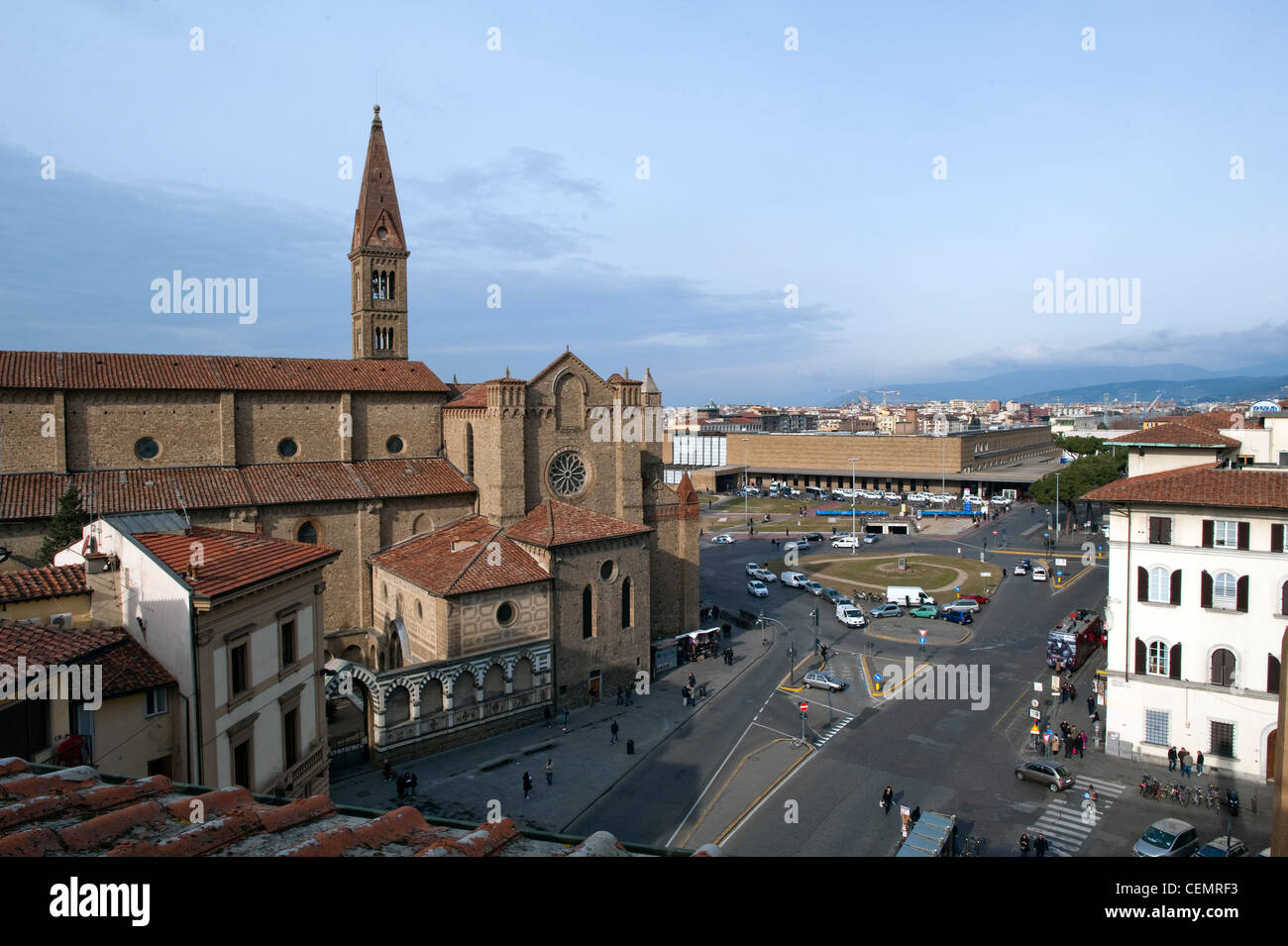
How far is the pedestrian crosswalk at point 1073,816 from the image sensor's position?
25844 millimetres

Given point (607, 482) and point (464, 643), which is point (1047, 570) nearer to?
point (607, 482)

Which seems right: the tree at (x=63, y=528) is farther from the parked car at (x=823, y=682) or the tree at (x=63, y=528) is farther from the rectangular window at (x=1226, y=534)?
the rectangular window at (x=1226, y=534)

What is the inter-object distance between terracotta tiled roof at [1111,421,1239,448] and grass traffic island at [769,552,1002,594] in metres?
24.4

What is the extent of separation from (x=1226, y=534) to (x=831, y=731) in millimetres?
17166

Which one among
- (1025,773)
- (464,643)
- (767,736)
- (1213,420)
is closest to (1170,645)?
(1025,773)

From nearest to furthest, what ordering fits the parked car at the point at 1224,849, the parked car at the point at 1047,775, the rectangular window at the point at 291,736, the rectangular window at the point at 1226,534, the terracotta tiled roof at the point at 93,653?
1. the terracotta tiled roof at the point at 93,653
2. the rectangular window at the point at 291,736
3. the parked car at the point at 1224,849
4. the parked car at the point at 1047,775
5. the rectangular window at the point at 1226,534

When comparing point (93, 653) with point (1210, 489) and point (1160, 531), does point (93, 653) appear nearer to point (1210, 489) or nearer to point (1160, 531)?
point (1160, 531)

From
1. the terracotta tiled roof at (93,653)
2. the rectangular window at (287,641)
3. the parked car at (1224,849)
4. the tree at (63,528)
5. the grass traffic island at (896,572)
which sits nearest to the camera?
the terracotta tiled roof at (93,653)

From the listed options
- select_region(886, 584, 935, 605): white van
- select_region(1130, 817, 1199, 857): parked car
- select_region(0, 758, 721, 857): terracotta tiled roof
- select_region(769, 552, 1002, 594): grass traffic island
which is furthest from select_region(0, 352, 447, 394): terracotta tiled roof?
select_region(1130, 817, 1199, 857): parked car

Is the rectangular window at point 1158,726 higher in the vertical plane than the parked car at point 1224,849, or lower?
higher

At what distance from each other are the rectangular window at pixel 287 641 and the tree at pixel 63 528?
16123 millimetres

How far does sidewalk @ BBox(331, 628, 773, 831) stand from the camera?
28766 millimetres

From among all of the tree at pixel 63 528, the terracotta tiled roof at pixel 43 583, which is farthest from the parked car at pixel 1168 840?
the tree at pixel 63 528

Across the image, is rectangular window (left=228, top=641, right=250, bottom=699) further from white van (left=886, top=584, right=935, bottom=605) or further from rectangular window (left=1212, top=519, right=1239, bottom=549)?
white van (left=886, top=584, right=935, bottom=605)
